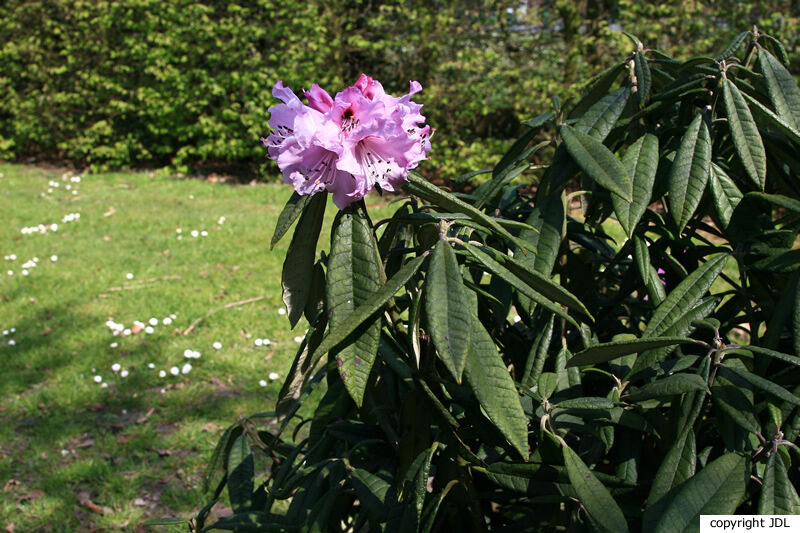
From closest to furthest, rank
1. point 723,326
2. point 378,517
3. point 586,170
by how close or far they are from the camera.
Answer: point 586,170 < point 378,517 < point 723,326

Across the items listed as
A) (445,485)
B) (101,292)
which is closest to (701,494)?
(445,485)

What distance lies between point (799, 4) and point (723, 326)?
6.60 metres

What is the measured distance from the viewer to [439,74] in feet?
25.6

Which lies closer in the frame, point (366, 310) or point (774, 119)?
point (366, 310)

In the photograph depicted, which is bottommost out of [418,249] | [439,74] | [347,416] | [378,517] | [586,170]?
[378,517]

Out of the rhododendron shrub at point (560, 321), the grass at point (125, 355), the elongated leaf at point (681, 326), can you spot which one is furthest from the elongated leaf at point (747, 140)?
the grass at point (125, 355)

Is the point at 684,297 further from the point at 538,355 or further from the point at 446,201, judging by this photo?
the point at 446,201

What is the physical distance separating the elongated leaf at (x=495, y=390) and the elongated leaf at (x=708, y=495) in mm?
232

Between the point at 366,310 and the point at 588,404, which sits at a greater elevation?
the point at 366,310

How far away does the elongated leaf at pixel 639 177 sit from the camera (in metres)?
1.21

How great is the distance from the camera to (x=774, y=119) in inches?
48.5

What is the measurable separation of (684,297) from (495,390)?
488 millimetres

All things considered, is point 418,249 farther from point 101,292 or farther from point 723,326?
point 101,292

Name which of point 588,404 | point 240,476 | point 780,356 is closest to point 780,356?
point 780,356
